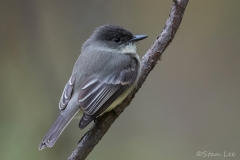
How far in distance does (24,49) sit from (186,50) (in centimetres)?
197

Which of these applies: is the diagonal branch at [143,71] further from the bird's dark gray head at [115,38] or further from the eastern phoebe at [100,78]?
the bird's dark gray head at [115,38]

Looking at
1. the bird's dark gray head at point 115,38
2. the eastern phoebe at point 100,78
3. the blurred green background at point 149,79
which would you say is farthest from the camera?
the blurred green background at point 149,79

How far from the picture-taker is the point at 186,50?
3846 mm

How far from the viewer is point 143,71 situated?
218 cm

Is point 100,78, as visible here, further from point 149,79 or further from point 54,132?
point 149,79

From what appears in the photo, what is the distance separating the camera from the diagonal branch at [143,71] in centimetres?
192

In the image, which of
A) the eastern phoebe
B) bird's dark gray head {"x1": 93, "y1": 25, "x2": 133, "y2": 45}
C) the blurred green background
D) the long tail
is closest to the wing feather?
the eastern phoebe

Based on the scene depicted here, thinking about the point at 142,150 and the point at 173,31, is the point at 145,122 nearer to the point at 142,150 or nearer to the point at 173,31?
the point at 142,150

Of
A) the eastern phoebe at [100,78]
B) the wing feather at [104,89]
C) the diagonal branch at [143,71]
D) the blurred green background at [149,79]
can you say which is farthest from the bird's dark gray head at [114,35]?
the blurred green background at [149,79]

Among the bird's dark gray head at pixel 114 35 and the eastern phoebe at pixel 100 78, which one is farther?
the bird's dark gray head at pixel 114 35

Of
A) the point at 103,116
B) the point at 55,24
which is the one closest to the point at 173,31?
the point at 103,116

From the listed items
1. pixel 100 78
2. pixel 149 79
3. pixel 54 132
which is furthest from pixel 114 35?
pixel 149 79

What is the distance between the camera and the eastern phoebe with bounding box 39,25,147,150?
2.04 meters

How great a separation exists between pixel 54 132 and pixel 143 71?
713 mm
